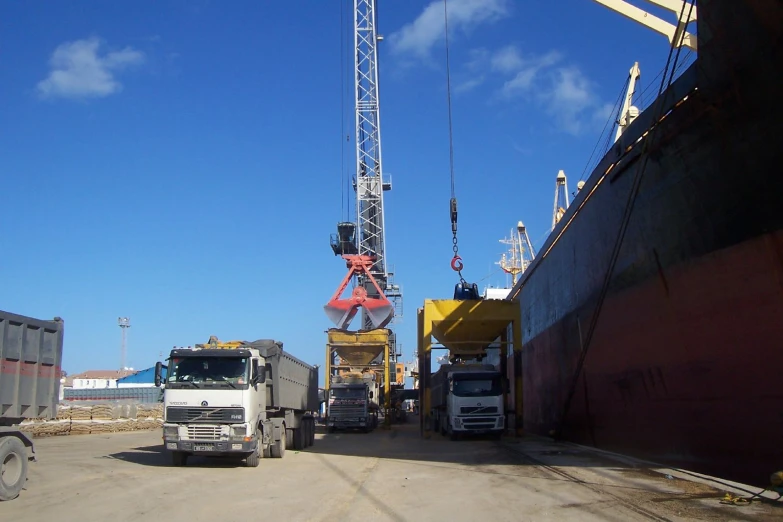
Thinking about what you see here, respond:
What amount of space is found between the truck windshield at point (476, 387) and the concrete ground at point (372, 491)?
7008mm

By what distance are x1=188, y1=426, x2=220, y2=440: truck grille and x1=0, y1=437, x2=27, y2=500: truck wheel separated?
4.21m

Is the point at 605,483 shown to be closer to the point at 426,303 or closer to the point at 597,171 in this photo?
the point at 597,171

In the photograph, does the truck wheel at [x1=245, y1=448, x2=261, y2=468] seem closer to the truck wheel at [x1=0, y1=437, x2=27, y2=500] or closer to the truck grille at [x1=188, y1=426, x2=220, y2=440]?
the truck grille at [x1=188, y1=426, x2=220, y2=440]

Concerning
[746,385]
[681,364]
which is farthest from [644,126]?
[746,385]

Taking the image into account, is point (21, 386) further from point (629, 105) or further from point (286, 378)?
point (629, 105)

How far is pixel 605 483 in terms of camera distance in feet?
36.8

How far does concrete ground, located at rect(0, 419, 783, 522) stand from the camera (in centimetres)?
878

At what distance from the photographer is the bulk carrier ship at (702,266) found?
10398 millimetres

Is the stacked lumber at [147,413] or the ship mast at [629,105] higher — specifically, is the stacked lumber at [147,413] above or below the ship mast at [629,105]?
below

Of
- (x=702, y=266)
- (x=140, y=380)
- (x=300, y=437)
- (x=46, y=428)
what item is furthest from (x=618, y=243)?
(x=140, y=380)

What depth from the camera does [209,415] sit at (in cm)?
1452

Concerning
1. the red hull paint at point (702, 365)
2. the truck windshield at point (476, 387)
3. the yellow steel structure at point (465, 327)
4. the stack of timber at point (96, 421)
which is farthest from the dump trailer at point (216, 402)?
the stack of timber at point (96, 421)

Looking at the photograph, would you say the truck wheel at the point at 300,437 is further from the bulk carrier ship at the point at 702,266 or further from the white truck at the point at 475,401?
the bulk carrier ship at the point at 702,266

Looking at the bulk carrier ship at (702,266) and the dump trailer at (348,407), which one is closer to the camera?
the bulk carrier ship at (702,266)
